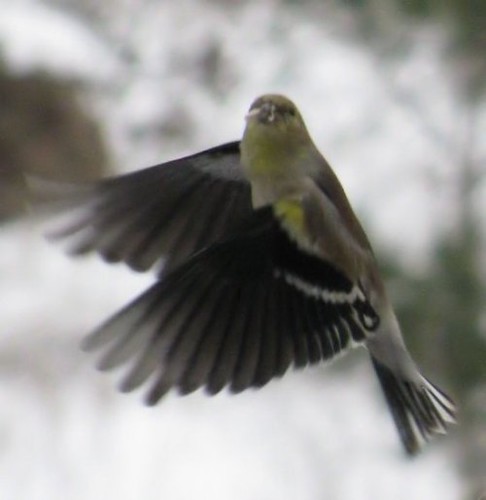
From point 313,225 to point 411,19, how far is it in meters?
3.14

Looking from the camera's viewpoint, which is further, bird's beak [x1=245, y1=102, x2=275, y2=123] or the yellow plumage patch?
bird's beak [x1=245, y1=102, x2=275, y2=123]

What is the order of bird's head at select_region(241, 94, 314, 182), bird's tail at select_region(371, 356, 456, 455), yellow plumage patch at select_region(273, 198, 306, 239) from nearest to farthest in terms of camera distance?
yellow plumage patch at select_region(273, 198, 306, 239)
bird's head at select_region(241, 94, 314, 182)
bird's tail at select_region(371, 356, 456, 455)

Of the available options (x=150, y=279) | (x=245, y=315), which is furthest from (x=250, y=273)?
(x=150, y=279)

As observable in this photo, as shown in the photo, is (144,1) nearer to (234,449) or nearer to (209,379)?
(234,449)

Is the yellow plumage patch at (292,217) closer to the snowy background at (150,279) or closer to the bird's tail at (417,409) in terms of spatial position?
the bird's tail at (417,409)

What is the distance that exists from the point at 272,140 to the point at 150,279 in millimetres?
2668

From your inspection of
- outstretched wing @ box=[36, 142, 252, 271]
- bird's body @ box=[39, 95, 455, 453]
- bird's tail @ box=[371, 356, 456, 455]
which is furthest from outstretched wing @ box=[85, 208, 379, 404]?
bird's tail @ box=[371, 356, 456, 455]

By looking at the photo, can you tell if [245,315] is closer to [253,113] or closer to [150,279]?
[253,113]

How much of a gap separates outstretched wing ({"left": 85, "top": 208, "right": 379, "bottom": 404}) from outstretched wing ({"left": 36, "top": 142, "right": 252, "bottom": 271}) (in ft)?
0.35

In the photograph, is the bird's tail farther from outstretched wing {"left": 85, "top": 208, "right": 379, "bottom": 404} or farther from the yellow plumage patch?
the yellow plumage patch

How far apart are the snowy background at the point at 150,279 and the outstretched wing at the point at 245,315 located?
120 cm

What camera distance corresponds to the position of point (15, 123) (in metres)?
5.38

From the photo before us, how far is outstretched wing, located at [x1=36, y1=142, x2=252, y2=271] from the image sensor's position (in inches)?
89.0

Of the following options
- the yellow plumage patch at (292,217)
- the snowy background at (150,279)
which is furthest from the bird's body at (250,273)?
the snowy background at (150,279)
